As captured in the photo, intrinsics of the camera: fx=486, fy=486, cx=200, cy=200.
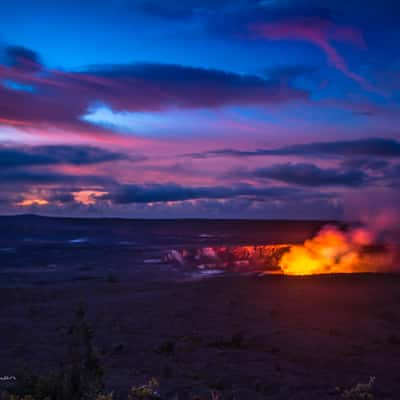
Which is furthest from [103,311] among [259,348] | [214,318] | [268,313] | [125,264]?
[125,264]

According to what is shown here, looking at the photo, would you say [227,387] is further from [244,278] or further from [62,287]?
[62,287]

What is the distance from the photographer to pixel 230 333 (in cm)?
1523

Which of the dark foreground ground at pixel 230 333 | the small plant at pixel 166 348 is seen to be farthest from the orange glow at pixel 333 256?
the small plant at pixel 166 348

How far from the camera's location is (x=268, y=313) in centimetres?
1738

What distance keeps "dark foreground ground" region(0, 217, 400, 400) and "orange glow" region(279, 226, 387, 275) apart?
5424 millimetres

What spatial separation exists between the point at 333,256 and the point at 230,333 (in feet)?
47.1

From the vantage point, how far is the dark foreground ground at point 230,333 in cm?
1097

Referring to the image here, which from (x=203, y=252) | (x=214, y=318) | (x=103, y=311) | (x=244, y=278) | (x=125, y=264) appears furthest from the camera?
(x=203, y=252)

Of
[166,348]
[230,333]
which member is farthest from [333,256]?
[166,348]

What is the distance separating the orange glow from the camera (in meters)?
27.0

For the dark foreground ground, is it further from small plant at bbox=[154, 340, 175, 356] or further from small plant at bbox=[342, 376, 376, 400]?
small plant at bbox=[342, 376, 376, 400]

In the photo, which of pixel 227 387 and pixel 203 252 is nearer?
pixel 227 387

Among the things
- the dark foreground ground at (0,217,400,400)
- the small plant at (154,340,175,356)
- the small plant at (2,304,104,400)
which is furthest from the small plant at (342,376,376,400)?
the small plant at (154,340,175,356)

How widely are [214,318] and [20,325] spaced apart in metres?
7.21
